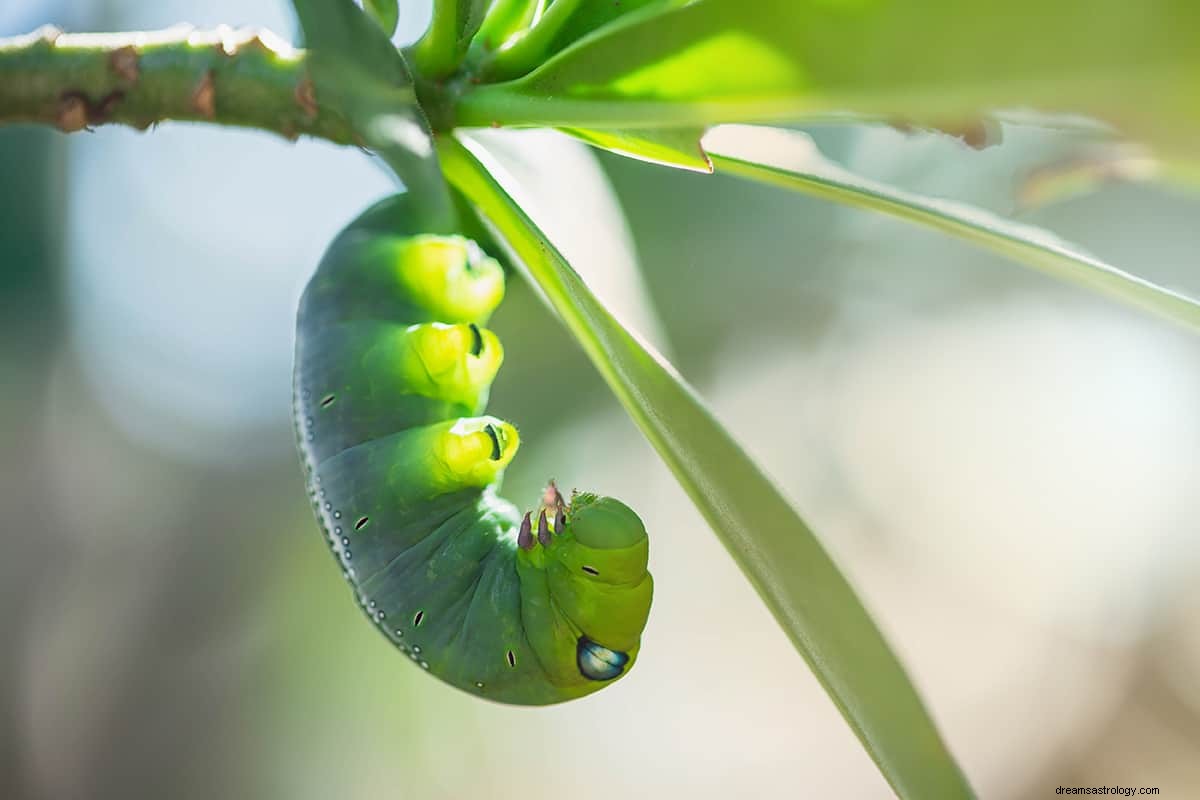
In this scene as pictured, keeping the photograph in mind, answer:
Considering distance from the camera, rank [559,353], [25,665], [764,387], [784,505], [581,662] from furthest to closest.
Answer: [25,665] → [764,387] → [559,353] → [581,662] → [784,505]

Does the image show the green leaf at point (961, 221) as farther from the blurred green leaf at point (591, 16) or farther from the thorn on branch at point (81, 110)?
the thorn on branch at point (81, 110)

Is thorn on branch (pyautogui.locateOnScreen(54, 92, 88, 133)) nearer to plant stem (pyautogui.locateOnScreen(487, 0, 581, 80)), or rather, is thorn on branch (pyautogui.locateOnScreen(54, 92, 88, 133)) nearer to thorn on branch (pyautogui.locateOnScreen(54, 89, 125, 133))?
thorn on branch (pyautogui.locateOnScreen(54, 89, 125, 133))

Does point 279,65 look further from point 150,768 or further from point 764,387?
point 150,768

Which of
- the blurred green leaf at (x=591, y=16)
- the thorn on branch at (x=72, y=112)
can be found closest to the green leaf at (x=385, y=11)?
the blurred green leaf at (x=591, y=16)

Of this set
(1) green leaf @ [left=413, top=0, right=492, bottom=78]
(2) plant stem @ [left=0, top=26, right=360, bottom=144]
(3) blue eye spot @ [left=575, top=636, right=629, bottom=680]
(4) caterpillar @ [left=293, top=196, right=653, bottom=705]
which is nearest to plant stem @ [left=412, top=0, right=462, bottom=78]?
(1) green leaf @ [left=413, top=0, right=492, bottom=78]

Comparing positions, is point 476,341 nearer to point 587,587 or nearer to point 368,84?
point 587,587

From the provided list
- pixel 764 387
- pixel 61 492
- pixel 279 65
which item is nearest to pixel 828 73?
pixel 279 65
